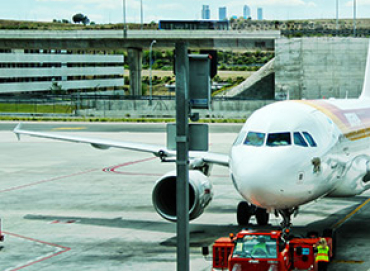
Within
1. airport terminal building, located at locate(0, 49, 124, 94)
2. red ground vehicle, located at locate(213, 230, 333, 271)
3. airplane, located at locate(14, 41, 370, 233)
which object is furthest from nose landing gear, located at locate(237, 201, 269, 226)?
airport terminal building, located at locate(0, 49, 124, 94)

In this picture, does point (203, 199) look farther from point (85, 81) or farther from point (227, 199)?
point (85, 81)

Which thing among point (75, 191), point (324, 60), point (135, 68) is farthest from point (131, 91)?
point (75, 191)

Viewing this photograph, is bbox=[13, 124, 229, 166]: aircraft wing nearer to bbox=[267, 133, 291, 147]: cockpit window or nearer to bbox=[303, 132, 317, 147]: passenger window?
bbox=[303, 132, 317, 147]: passenger window

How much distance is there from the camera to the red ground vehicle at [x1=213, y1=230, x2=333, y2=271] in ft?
54.9

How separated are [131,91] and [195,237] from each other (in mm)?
105431

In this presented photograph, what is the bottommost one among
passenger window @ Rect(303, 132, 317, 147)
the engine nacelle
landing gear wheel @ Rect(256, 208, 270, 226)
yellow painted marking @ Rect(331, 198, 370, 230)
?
yellow painted marking @ Rect(331, 198, 370, 230)

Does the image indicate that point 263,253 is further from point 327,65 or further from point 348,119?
point 327,65

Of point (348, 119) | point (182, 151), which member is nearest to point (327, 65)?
point (348, 119)

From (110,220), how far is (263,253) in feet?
32.6

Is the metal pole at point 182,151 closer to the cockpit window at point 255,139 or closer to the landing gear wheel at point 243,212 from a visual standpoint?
the cockpit window at point 255,139

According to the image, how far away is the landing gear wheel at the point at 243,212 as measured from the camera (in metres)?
23.9

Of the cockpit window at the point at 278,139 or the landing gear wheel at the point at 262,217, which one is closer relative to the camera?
the cockpit window at the point at 278,139

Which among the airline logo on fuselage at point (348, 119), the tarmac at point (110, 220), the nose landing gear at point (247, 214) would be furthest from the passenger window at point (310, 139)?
the nose landing gear at point (247, 214)

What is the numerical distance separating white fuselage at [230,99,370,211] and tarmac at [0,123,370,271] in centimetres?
225
